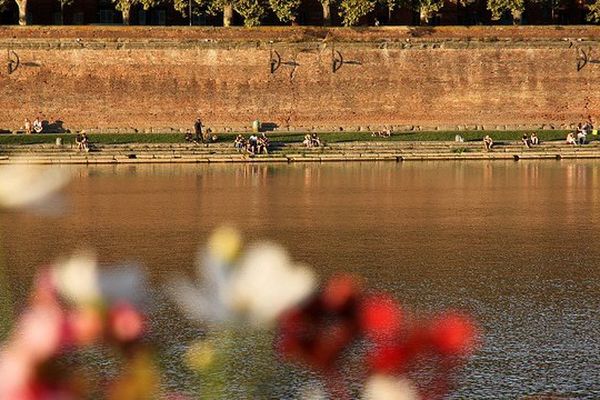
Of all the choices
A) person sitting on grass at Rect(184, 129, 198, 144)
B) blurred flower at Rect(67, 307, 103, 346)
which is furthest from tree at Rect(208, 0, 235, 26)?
blurred flower at Rect(67, 307, 103, 346)

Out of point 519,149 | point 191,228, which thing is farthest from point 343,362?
point 519,149

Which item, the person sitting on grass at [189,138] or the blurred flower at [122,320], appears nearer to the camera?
the blurred flower at [122,320]

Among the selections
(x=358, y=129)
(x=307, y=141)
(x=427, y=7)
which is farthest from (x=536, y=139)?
(x=427, y=7)

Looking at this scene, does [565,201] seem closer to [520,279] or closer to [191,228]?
[191,228]

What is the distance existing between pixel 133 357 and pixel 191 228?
21802 millimetres

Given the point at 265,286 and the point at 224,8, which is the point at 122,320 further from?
the point at 224,8

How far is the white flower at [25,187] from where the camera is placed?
12.6 feet

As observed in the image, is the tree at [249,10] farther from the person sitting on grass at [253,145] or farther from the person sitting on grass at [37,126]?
the person sitting on grass at [37,126]

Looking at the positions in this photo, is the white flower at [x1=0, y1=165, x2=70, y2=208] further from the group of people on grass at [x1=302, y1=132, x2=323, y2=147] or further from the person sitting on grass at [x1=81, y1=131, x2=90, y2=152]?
the group of people on grass at [x1=302, y1=132, x2=323, y2=147]

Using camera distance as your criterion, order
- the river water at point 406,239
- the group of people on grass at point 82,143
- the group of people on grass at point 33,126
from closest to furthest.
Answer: the river water at point 406,239 → the group of people on grass at point 82,143 → the group of people on grass at point 33,126

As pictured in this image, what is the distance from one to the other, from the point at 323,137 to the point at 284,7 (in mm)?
8781

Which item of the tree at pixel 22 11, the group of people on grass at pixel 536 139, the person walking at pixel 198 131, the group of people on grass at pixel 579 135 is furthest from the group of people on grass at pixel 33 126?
the group of people on grass at pixel 579 135

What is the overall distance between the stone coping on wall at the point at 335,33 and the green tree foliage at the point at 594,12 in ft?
6.66

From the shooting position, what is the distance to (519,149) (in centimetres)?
5066
